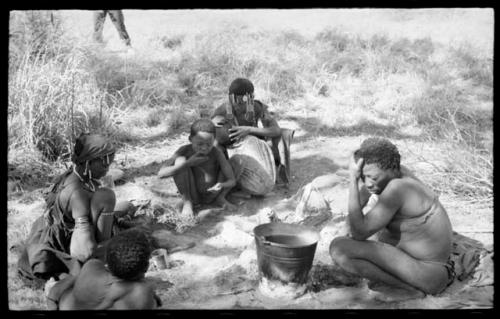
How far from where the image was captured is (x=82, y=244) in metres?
3.69

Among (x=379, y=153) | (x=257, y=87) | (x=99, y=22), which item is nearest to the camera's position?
(x=379, y=153)

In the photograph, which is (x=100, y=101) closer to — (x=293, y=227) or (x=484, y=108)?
(x=293, y=227)

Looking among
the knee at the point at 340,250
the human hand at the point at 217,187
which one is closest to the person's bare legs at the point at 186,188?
the human hand at the point at 217,187

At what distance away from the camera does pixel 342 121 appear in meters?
7.76

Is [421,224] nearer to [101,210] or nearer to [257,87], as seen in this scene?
[101,210]

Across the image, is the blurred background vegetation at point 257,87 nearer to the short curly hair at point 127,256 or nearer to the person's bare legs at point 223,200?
the person's bare legs at point 223,200

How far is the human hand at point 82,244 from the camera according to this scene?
369 cm

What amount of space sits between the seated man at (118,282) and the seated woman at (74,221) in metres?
0.46

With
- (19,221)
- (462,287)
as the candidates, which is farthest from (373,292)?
(19,221)

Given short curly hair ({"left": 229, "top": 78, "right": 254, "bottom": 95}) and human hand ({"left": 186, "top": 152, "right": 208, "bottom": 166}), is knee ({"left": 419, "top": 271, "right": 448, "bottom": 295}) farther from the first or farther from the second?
short curly hair ({"left": 229, "top": 78, "right": 254, "bottom": 95})

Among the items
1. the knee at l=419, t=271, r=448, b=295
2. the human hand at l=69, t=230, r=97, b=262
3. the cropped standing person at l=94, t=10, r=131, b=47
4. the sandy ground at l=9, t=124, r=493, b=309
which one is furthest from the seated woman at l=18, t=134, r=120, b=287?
the cropped standing person at l=94, t=10, r=131, b=47

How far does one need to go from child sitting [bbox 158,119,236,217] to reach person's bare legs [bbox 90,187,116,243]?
1174 millimetres

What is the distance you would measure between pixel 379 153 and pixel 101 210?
6.43 ft

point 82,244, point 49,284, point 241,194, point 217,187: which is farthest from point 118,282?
point 241,194
